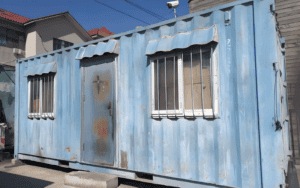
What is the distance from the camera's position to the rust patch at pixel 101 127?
512cm

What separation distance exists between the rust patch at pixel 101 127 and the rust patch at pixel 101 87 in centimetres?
48

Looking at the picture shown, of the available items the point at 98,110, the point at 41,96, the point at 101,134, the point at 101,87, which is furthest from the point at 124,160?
the point at 41,96

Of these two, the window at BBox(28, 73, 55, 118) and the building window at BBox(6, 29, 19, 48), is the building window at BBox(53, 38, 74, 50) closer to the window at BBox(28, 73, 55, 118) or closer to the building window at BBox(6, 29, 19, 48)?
the building window at BBox(6, 29, 19, 48)

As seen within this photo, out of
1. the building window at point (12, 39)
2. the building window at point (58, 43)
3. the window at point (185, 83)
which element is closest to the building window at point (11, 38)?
the building window at point (12, 39)

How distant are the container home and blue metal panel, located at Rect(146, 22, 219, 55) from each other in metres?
0.02

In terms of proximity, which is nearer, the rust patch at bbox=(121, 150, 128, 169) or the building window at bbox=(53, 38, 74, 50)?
the rust patch at bbox=(121, 150, 128, 169)

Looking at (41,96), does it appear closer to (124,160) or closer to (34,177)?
(34,177)

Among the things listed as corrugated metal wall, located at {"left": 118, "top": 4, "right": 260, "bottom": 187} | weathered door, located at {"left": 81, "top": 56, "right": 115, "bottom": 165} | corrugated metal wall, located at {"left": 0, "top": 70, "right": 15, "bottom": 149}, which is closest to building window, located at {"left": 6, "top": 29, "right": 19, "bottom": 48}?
corrugated metal wall, located at {"left": 0, "top": 70, "right": 15, "bottom": 149}

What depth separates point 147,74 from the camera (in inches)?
178

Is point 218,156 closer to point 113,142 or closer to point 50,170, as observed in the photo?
point 113,142

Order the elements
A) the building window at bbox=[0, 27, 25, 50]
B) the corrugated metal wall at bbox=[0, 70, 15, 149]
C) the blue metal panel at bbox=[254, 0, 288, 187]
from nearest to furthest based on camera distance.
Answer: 1. the blue metal panel at bbox=[254, 0, 288, 187]
2. the corrugated metal wall at bbox=[0, 70, 15, 149]
3. the building window at bbox=[0, 27, 25, 50]

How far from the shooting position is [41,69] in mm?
6641

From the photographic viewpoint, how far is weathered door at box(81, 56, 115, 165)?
5.06 m

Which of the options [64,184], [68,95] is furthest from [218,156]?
[68,95]
